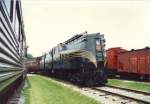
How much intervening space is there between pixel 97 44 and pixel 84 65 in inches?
68.6

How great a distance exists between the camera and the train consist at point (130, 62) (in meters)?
26.7

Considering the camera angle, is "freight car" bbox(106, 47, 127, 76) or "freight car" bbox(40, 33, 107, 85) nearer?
"freight car" bbox(40, 33, 107, 85)

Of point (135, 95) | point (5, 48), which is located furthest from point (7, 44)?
point (135, 95)

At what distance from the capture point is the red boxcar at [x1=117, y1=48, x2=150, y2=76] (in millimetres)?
26562

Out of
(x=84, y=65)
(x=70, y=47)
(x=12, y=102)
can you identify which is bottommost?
(x=12, y=102)

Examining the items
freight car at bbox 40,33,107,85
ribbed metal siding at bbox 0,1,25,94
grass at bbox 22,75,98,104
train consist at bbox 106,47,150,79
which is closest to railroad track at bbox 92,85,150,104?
grass at bbox 22,75,98,104

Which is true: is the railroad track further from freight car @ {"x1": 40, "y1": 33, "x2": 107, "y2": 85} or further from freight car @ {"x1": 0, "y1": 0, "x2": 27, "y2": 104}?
freight car @ {"x1": 0, "y1": 0, "x2": 27, "y2": 104}

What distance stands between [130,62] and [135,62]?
1350 mm

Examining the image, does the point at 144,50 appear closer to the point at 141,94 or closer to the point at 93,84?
the point at 93,84

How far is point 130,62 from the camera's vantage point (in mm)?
30156

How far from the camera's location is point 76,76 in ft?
70.3

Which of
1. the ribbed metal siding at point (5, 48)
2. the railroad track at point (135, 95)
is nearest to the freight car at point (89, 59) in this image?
the railroad track at point (135, 95)

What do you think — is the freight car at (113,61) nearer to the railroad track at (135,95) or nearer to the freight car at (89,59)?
the freight car at (89,59)

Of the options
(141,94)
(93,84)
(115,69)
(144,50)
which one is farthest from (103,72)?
(115,69)
